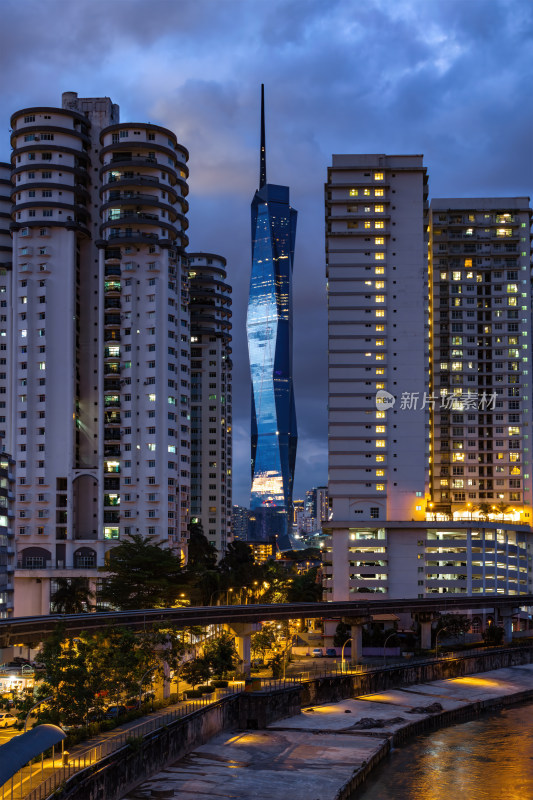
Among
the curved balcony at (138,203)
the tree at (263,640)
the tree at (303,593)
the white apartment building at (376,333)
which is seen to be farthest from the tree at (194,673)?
the tree at (303,593)

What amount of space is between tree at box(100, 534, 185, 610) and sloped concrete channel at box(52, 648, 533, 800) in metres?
28.0

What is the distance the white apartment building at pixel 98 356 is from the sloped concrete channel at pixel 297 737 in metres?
47.5

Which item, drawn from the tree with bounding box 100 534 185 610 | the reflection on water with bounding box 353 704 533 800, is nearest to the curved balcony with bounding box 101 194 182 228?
the tree with bounding box 100 534 185 610

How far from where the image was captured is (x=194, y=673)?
302 ft

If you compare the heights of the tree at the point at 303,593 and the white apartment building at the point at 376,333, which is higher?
the white apartment building at the point at 376,333

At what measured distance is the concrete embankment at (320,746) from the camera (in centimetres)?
6688

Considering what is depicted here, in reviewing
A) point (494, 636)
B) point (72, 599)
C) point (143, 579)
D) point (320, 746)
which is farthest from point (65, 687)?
point (494, 636)

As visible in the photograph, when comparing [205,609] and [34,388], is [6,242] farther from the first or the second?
[205,609]

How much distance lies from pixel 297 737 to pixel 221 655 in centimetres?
1699

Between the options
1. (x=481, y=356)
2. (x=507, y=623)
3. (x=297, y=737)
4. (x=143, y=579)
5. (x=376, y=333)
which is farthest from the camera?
(x=481, y=356)

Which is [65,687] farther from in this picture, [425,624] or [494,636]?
[494,636]

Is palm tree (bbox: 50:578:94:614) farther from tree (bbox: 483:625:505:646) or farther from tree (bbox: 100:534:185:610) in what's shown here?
tree (bbox: 483:625:505:646)

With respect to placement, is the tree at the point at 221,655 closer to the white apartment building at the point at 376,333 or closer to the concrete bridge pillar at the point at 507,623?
the white apartment building at the point at 376,333

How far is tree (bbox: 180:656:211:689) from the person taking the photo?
91.8 m
